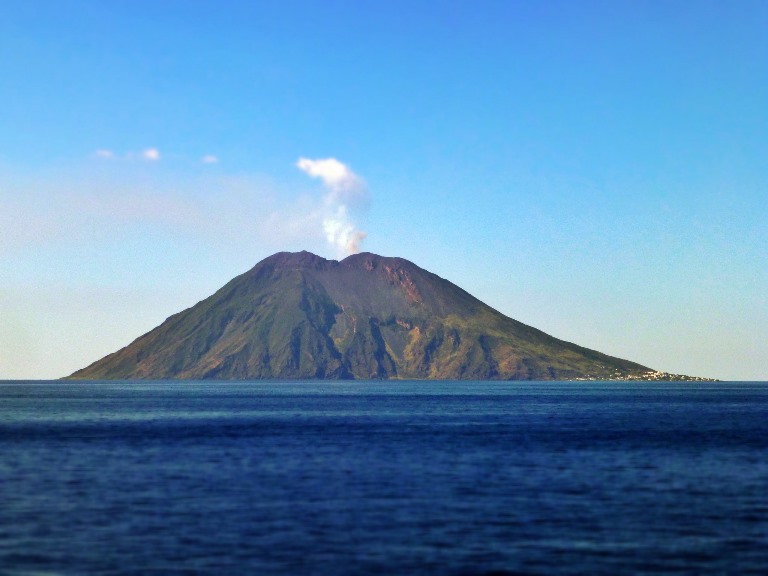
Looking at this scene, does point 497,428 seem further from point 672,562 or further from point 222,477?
point 672,562

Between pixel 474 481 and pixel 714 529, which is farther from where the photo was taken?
pixel 474 481

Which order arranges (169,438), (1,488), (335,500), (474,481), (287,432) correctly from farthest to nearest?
(287,432)
(169,438)
(474,481)
(1,488)
(335,500)

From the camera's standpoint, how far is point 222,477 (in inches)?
2467

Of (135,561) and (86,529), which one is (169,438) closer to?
(86,529)

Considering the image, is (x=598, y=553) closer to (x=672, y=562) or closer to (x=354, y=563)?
(x=672, y=562)

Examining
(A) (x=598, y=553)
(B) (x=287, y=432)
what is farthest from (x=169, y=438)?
(A) (x=598, y=553)

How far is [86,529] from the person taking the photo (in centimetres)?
4238

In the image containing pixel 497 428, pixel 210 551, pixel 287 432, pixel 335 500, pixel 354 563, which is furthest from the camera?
pixel 497 428

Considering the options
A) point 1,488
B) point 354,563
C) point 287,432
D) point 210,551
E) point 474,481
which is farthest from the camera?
point 287,432

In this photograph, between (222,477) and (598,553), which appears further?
(222,477)

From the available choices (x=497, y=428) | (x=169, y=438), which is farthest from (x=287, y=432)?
(x=497, y=428)

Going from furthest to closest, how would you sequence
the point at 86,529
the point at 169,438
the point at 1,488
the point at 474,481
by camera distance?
the point at 169,438 < the point at 474,481 < the point at 1,488 < the point at 86,529

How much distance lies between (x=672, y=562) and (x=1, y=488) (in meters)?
41.5

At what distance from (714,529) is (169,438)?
238 feet
